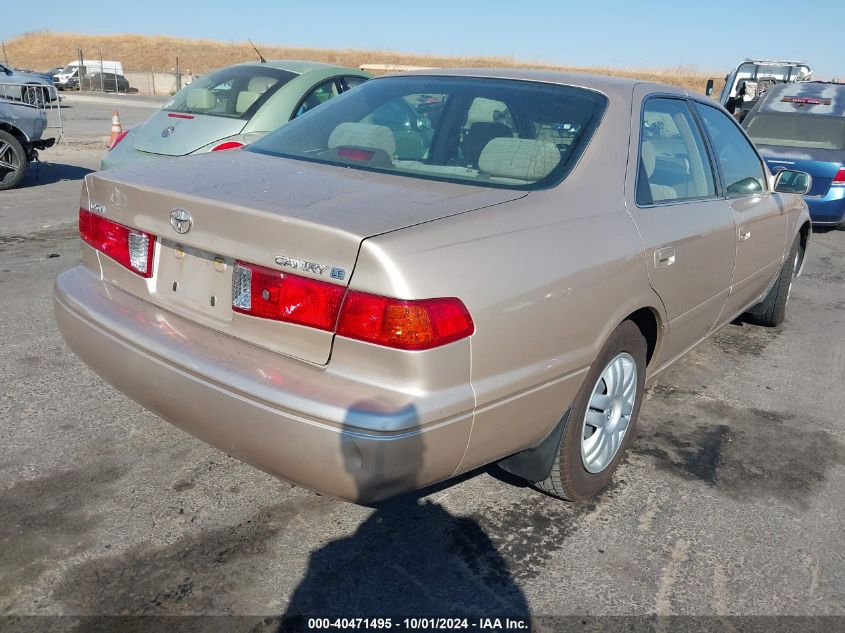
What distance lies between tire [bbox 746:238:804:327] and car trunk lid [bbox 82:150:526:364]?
3.40m

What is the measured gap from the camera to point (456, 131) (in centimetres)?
315

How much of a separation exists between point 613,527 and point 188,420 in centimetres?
160

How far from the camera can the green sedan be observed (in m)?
6.69

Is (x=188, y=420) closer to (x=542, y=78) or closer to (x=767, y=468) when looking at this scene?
(x=542, y=78)

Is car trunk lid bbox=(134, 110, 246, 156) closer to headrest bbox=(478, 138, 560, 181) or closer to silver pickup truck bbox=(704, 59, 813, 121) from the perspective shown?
headrest bbox=(478, 138, 560, 181)

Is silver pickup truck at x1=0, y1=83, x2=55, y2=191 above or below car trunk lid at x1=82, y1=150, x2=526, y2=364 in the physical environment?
below

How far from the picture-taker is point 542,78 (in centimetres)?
330

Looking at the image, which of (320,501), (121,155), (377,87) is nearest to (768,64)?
(121,155)

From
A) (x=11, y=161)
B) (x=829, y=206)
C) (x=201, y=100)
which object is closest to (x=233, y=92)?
(x=201, y=100)

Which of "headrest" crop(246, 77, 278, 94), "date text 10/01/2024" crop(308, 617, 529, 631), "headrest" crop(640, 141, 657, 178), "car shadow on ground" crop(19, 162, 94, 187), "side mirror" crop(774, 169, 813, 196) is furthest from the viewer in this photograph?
"car shadow on ground" crop(19, 162, 94, 187)

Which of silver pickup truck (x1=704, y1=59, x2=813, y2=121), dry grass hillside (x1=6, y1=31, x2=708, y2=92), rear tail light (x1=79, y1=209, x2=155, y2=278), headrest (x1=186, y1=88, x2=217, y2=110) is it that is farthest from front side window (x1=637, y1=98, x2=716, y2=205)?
dry grass hillside (x1=6, y1=31, x2=708, y2=92)

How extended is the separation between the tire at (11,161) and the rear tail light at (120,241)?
7.26m

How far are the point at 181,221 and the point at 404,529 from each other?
1328 millimetres

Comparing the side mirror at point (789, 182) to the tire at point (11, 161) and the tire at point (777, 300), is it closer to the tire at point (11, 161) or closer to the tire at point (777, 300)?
the tire at point (777, 300)
